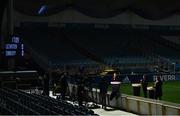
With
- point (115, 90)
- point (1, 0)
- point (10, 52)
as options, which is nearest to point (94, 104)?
point (115, 90)

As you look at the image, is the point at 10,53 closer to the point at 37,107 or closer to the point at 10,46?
the point at 10,46

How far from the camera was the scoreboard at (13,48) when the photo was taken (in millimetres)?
31000

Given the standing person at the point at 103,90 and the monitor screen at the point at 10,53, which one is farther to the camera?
the monitor screen at the point at 10,53

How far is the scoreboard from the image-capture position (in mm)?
31000

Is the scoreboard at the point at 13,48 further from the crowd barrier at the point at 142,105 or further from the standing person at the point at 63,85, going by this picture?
the crowd barrier at the point at 142,105

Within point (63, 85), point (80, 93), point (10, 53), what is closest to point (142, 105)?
point (80, 93)

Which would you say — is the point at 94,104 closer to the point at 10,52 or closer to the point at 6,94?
the point at 6,94

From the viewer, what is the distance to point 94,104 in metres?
23.4

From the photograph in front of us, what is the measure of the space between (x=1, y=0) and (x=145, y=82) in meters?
20.5

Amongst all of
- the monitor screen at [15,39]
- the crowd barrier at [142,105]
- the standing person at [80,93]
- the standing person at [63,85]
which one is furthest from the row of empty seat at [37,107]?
the monitor screen at [15,39]

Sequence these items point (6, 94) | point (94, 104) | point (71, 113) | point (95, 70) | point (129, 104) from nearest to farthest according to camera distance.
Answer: point (71, 113) < point (6, 94) < point (129, 104) < point (94, 104) < point (95, 70)

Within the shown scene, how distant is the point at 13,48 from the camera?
102 feet

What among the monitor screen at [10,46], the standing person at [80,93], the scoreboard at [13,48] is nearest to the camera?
the standing person at [80,93]

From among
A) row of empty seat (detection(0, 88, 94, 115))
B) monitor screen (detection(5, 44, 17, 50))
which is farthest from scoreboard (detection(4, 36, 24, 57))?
row of empty seat (detection(0, 88, 94, 115))
